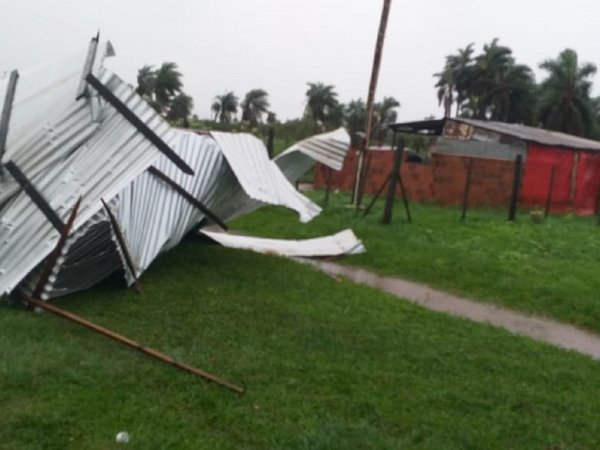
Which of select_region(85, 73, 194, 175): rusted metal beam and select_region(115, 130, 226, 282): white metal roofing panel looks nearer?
select_region(85, 73, 194, 175): rusted metal beam

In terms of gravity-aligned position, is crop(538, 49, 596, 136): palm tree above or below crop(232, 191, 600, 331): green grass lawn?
above

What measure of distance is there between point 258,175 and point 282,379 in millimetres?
4063

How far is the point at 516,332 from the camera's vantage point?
712cm

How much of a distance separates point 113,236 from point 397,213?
9.57 metres

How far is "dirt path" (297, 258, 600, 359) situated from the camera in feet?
23.5

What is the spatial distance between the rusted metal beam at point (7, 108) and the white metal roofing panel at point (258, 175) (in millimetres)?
2281

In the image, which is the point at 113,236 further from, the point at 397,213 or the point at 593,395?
the point at 397,213

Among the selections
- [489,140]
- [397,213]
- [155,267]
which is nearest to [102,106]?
[155,267]

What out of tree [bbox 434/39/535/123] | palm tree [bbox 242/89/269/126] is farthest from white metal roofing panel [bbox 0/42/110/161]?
palm tree [bbox 242/89/269/126]

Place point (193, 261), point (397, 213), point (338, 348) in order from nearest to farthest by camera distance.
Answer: point (338, 348), point (193, 261), point (397, 213)

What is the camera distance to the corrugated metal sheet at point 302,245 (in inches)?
415

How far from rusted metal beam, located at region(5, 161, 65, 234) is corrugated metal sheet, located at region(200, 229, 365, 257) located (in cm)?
392

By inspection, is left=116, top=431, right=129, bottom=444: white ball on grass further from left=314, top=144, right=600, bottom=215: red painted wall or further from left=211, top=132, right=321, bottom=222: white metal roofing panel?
left=314, top=144, right=600, bottom=215: red painted wall

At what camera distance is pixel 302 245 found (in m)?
11.3
